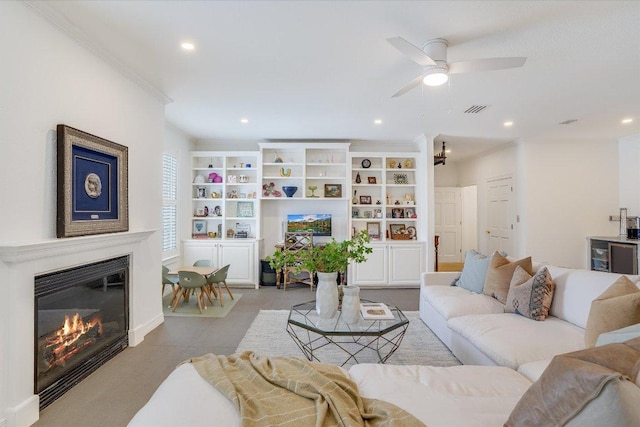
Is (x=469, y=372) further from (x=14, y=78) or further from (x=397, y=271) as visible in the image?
(x=397, y=271)

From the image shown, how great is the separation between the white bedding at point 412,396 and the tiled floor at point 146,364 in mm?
74

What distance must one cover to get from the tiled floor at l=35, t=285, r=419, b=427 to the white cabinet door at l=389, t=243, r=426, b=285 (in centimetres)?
77

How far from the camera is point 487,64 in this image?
225 cm

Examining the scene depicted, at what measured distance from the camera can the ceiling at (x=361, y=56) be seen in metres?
2.11

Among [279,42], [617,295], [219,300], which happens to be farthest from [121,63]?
[617,295]

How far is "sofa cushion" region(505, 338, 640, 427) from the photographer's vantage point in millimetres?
820

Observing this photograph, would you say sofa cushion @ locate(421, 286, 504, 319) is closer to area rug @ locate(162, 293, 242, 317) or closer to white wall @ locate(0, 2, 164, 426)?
area rug @ locate(162, 293, 242, 317)

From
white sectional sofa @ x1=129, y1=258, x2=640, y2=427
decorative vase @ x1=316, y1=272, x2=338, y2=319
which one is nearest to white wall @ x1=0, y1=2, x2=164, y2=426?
white sectional sofa @ x1=129, y1=258, x2=640, y2=427

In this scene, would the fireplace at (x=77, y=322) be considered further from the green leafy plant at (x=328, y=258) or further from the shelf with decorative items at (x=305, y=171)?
the shelf with decorative items at (x=305, y=171)

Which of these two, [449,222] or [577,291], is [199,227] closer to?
[577,291]

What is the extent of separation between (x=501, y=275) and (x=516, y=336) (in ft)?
3.13

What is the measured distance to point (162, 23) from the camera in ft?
7.36

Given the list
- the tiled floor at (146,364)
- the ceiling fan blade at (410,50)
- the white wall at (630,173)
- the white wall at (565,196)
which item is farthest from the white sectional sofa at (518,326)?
the white wall at (630,173)

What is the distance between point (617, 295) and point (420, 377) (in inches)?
54.3
